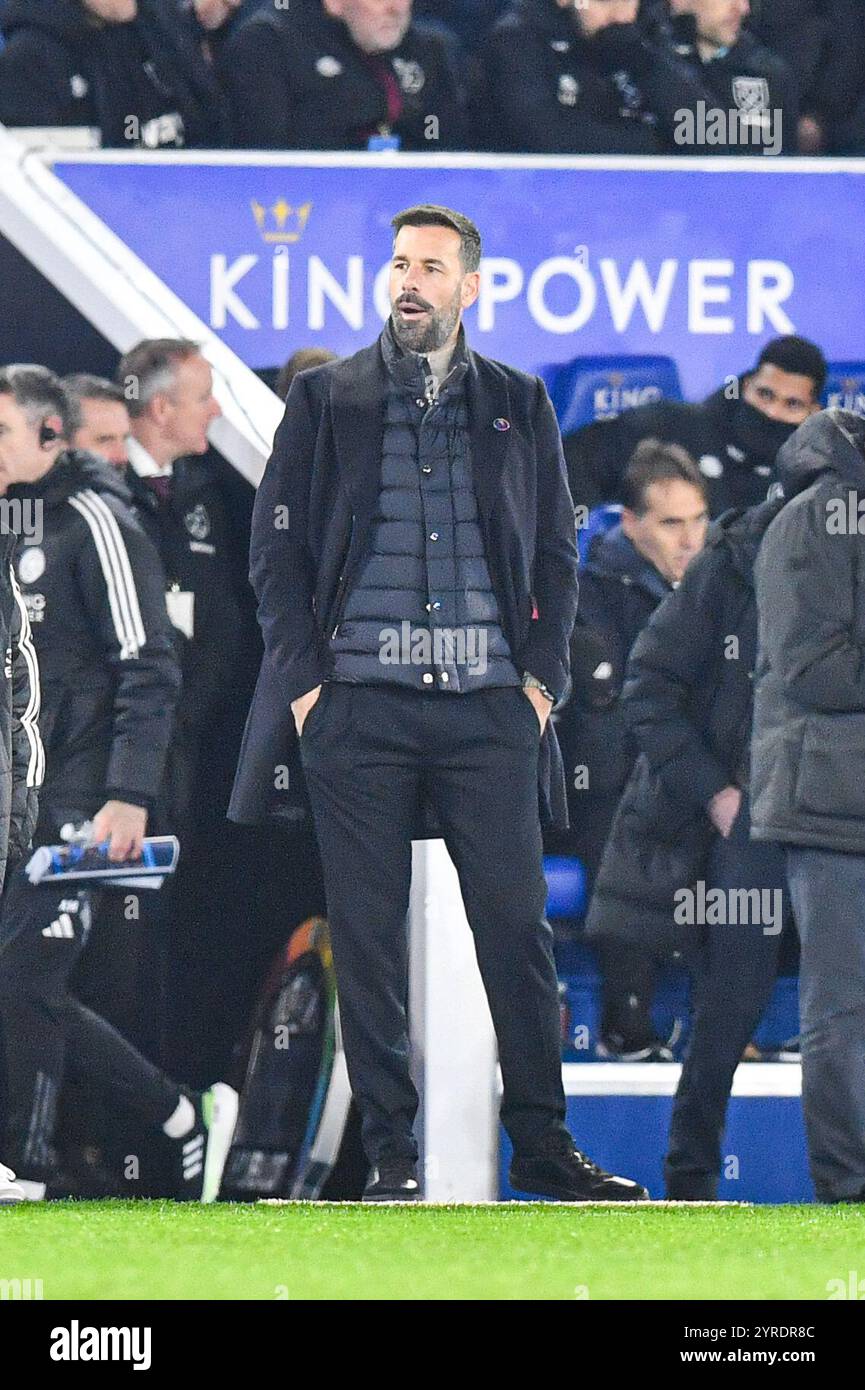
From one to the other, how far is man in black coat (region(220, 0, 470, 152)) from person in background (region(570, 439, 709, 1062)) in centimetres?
141

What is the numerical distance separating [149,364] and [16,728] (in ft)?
3.89

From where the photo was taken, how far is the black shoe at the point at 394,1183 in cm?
539

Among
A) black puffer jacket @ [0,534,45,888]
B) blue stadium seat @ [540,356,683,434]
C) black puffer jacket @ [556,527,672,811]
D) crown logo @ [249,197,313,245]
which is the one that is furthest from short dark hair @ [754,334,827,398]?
black puffer jacket @ [0,534,45,888]

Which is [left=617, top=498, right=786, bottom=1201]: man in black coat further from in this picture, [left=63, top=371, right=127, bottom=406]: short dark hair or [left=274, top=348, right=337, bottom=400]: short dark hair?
[left=63, top=371, right=127, bottom=406]: short dark hair

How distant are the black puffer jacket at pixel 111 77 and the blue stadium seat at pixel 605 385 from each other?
47.3 inches

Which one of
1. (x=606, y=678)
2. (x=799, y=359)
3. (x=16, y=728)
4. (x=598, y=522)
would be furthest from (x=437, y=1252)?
(x=799, y=359)

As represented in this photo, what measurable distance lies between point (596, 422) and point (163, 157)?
126 cm

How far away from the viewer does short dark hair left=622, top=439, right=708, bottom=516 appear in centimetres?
666

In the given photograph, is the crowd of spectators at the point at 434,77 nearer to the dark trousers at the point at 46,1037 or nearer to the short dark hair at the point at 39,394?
the short dark hair at the point at 39,394

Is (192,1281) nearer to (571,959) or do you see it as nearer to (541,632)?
(541,632)

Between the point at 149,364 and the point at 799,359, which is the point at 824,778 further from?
the point at 149,364

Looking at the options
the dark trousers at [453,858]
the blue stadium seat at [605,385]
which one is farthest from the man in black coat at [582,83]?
the dark trousers at [453,858]

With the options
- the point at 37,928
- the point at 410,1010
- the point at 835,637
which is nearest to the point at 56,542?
the point at 37,928

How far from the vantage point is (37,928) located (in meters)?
6.34
